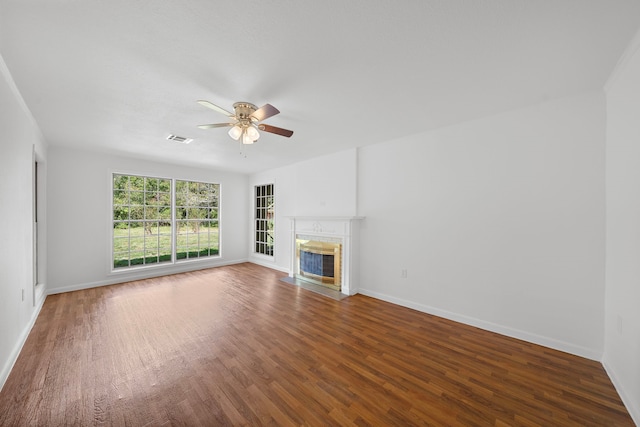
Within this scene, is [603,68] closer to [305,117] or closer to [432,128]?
[432,128]

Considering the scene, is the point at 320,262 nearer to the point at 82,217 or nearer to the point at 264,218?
the point at 264,218

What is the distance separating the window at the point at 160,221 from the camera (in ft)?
16.5

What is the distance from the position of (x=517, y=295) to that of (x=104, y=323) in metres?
4.94

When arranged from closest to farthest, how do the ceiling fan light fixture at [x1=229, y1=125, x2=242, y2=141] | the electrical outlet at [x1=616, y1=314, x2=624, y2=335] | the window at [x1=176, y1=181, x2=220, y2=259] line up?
1. the electrical outlet at [x1=616, y1=314, x2=624, y2=335]
2. the ceiling fan light fixture at [x1=229, y1=125, x2=242, y2=141]
3. the window at [x1=176, y1=181, x2=220, y2=259]

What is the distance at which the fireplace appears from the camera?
4344 millimetres

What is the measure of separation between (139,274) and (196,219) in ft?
5.41

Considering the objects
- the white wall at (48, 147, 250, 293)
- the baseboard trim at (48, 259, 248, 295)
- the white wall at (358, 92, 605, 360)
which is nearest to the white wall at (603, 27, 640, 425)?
the white wall at (358, 92, 605, 360)

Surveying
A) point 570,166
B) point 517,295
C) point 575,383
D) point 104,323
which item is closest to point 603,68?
point 570,166

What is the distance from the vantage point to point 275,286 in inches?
181

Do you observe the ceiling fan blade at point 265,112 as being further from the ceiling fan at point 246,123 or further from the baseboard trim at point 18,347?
the baseboard trim at point 18,347

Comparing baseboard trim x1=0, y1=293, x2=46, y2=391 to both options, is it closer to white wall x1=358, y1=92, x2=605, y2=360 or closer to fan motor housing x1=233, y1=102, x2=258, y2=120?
fan motor housing x1=233, y1=102, x2=258, y2=120

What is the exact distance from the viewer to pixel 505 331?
2.77m

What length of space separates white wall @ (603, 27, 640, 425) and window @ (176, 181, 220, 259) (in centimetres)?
681

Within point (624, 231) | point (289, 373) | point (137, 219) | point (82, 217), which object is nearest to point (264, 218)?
point (137, 219)
